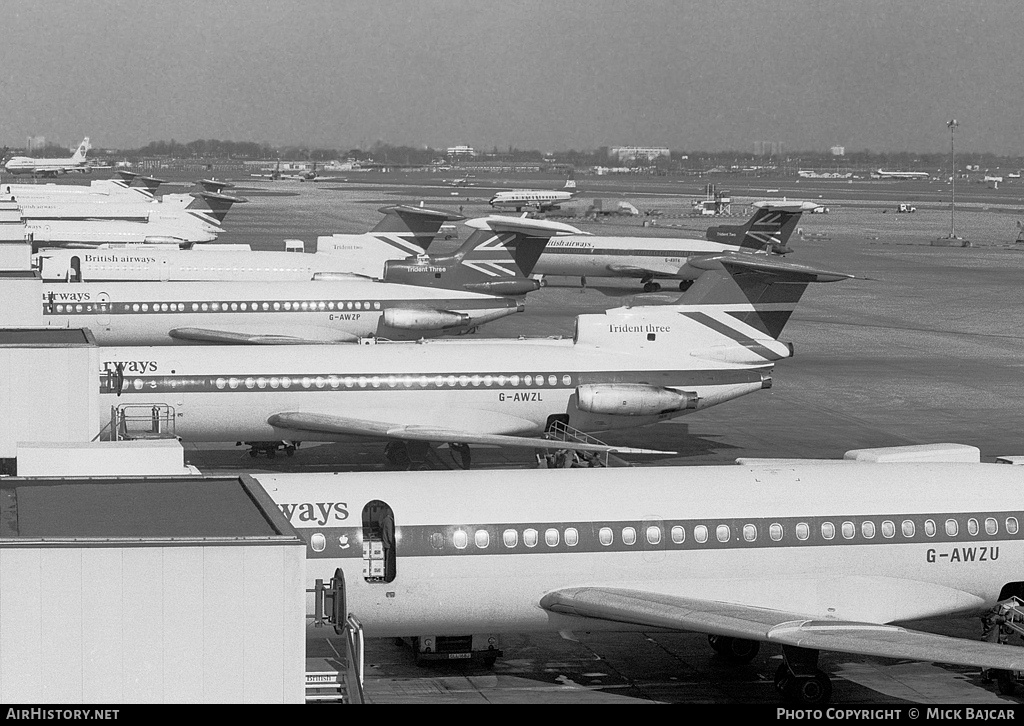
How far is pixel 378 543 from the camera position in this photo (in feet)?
66.2

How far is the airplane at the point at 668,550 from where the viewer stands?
2003cm

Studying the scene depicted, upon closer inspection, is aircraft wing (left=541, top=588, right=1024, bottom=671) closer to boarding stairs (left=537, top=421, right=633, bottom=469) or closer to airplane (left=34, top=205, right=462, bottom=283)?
boarding stairs (left=537, top=421, right=633, bottom=469)

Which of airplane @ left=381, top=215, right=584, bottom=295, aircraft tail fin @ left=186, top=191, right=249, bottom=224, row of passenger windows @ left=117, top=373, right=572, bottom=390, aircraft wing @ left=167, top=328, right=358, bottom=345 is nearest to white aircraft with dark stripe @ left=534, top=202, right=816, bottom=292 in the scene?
aircraft tail fin @ left=186, top=191, right=249, bottom=224

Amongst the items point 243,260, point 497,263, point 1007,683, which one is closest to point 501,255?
point 497,263

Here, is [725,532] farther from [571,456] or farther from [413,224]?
[413,224]

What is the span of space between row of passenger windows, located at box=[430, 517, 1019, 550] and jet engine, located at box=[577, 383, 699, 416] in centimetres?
1269

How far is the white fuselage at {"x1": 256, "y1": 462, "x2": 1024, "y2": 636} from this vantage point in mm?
20188

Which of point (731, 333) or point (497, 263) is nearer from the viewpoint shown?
point (731, 333)

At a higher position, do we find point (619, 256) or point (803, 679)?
point (619, 256)

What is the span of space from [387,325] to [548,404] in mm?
13010

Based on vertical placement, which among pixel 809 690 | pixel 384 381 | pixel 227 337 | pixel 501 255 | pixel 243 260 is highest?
pixel 501 255

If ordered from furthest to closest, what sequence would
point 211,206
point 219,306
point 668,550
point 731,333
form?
point 211,206 < point 219,306 < point 731,333 < point 668,550

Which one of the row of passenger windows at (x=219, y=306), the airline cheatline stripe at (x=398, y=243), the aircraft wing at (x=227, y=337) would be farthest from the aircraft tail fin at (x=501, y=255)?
the airline cheatline stripe at (x=398, y=243)

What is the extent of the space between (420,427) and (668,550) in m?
13.7
